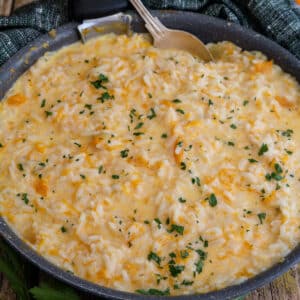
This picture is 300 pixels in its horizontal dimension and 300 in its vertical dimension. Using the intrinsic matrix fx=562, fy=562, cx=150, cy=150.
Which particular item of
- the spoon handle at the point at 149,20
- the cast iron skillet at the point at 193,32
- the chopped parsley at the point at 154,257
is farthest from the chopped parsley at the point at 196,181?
the spoon handle at the point at 149,20

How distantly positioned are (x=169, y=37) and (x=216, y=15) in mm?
631

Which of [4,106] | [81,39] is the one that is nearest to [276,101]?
[81,39]

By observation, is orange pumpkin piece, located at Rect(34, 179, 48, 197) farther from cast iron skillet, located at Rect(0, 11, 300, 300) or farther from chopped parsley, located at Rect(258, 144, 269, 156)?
chopped parsley, located at Rect(258, 144, 269, 156)

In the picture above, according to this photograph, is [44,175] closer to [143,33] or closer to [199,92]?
[199,92]

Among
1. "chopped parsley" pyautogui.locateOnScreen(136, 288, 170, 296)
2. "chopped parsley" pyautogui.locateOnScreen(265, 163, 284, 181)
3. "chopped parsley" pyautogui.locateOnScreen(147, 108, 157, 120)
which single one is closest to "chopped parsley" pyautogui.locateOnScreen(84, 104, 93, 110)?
"chopped parsley" pyautogui.locateOnScreen(147, 108, 157, 120)

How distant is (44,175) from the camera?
3.92 meters

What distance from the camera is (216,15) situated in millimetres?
5129

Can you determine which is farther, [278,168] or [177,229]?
[278,168]

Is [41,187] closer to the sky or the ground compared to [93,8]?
closer to the ground

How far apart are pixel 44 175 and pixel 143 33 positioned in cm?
170

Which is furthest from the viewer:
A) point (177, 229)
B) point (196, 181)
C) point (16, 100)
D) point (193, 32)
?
point (193, 32)

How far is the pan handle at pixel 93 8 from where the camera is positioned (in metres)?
4.71

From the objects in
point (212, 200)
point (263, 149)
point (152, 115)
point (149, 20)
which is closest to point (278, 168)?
point (263, 149)

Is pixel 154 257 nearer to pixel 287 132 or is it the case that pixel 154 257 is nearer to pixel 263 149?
pixel 263 149
